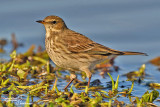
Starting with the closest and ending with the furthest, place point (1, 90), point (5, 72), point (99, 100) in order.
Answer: point (99, 100)
point (1, 90)
point (5, 72)

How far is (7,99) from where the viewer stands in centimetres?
662

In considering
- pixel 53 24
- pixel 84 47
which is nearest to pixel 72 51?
pixel 84 47

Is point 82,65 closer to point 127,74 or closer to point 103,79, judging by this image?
point 103,79

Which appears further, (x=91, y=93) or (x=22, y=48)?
(x=22, y=48)

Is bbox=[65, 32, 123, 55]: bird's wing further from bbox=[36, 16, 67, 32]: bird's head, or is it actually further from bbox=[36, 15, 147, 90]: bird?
bbox=[36, 16, 67, 32]: bird's head

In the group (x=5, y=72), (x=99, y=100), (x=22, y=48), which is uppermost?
(x=22, y=48)

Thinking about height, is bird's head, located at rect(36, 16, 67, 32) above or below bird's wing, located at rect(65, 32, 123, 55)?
above

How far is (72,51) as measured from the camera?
27.7ft

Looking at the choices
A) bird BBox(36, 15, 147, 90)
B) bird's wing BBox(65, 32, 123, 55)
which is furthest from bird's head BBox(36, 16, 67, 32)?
bird's wing BBox(65, 32, 123, 55)

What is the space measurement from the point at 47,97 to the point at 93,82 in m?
2.13

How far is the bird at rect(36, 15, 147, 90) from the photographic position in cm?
826

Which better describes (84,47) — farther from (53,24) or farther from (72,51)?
(53,24)

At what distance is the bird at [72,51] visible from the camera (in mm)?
8258

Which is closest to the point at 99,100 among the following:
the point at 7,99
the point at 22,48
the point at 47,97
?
the point at 47,97
